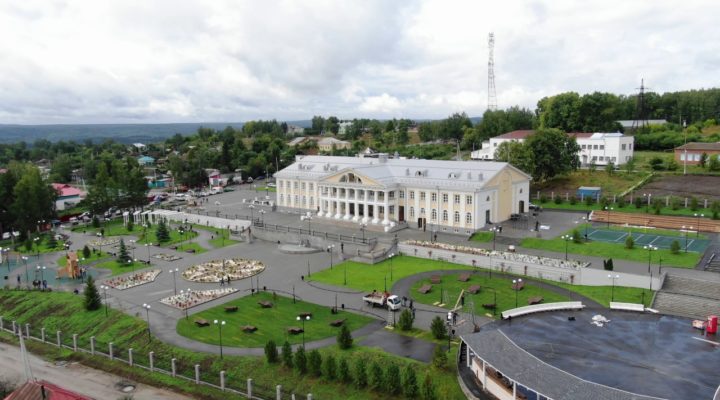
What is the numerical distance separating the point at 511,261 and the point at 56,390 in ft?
119

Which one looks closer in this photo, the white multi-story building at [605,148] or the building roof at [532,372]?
the building roof at [532,372]

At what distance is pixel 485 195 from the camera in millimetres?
61219

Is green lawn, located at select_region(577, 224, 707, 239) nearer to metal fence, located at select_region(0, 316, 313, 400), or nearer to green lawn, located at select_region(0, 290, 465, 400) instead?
green lawn, located at select_region(0, 290, 465, 400)

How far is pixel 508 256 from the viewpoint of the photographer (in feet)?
162

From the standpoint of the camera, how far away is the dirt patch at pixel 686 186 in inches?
2702

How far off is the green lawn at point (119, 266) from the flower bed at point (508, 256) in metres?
27.6

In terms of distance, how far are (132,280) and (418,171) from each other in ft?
115

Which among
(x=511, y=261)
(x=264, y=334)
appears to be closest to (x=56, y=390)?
(x=264, y=334)

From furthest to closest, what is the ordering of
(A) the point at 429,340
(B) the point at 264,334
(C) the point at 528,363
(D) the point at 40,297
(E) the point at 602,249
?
(E) the point at 602,249 → (D) the point at 40,297 → (B) the point at 264,334 → (A) the point at 429,340 → (C) the point at 528,363

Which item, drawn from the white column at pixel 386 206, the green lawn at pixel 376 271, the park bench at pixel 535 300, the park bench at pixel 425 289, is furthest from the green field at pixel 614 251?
the white column at pixel 386 206

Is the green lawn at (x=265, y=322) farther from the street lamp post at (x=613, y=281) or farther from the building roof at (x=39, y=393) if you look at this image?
the street lamp post at (x=613, y=281)

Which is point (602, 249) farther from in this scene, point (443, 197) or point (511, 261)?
point (443, 197)

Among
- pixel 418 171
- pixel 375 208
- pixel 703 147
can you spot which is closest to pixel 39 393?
pixel 375 208

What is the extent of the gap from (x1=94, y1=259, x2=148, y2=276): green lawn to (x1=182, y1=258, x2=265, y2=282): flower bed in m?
6.04
